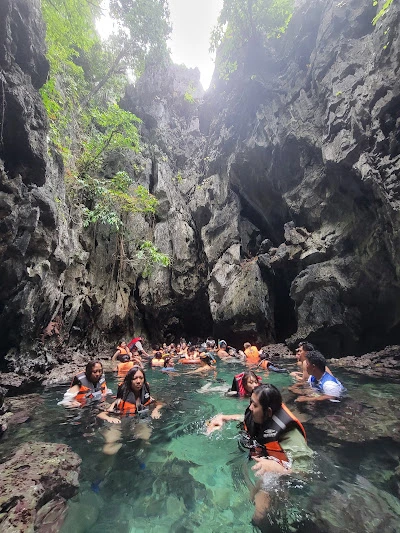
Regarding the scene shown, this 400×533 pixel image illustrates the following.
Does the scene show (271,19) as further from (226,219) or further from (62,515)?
(62,515)

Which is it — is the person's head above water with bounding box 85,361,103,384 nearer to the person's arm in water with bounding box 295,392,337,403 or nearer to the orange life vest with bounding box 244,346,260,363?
the person's arm in water with bounding box 295,392,337,403

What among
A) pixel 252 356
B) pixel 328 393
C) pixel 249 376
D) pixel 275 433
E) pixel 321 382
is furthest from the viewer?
pixel 252 356

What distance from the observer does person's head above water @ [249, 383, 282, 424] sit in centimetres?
312

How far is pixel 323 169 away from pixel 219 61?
540 inches

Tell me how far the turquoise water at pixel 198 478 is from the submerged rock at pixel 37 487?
14 cm

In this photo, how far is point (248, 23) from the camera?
17844mm

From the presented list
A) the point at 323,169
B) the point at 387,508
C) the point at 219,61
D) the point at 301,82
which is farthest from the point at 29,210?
the point at 219,61

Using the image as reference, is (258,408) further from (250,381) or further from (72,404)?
(72,404)

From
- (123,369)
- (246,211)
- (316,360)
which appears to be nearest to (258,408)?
(316,360)

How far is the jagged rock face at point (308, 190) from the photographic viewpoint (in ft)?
32.5

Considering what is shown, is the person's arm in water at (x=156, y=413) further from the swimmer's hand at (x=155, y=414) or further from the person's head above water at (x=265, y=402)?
the person's head above water at (x=265, y=402)

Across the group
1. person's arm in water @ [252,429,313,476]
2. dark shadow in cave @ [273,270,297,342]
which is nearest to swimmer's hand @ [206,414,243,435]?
person's arm in water @ [252,429,313,476]

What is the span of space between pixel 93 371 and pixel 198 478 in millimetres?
3284

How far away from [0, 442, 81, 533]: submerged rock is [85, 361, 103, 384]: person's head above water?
2.42 m
